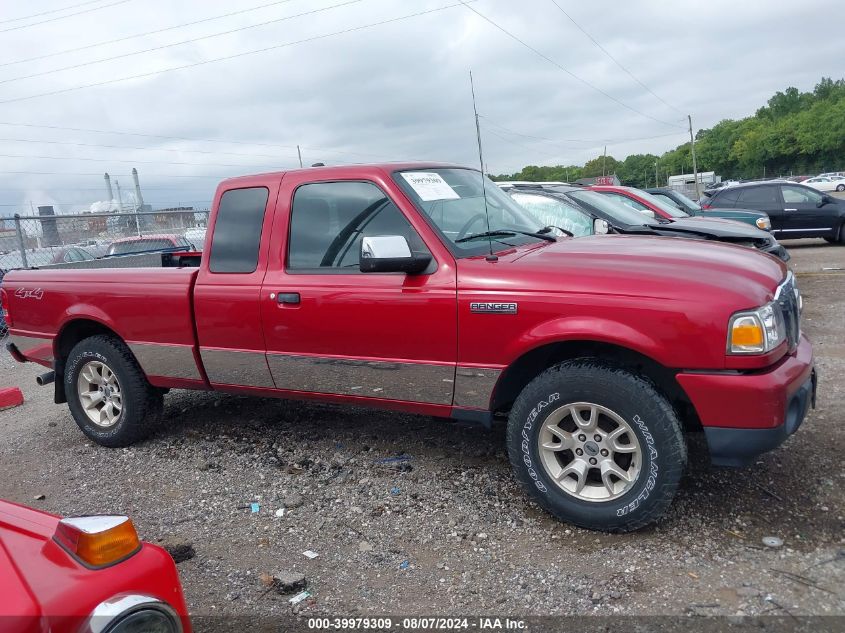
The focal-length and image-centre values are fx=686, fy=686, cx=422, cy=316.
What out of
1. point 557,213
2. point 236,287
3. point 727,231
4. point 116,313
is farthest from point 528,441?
point 557,213

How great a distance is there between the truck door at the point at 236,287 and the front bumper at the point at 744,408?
2563mm

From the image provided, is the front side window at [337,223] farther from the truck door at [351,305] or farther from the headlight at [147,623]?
the headlight at [147,623]

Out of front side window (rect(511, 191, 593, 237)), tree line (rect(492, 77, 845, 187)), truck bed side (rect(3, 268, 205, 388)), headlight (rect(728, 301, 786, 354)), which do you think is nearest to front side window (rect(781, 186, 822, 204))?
front side window (rect(511, 191, 593, 237))

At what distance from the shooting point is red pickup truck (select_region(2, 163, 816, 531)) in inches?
124

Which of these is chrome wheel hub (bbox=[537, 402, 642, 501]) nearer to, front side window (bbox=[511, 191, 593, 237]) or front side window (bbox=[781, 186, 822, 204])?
front side window (bbox=[511, 191, 593, 237])

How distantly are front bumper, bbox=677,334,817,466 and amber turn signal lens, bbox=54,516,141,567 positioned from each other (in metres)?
2.39

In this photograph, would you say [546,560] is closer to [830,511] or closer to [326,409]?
[830,511]

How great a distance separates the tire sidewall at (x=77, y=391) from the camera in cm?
498

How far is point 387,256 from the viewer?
3562 mm

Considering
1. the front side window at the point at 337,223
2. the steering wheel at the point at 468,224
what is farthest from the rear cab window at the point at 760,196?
the front side window at the point at 337,223

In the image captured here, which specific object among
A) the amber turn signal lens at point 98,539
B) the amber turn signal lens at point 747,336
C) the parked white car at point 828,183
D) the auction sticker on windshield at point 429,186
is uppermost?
the auction sticker on windshield at point 429,186

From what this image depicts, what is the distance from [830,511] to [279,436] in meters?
3.55

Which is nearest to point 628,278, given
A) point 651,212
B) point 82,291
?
point 82,291

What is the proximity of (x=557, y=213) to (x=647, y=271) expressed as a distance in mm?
5109
